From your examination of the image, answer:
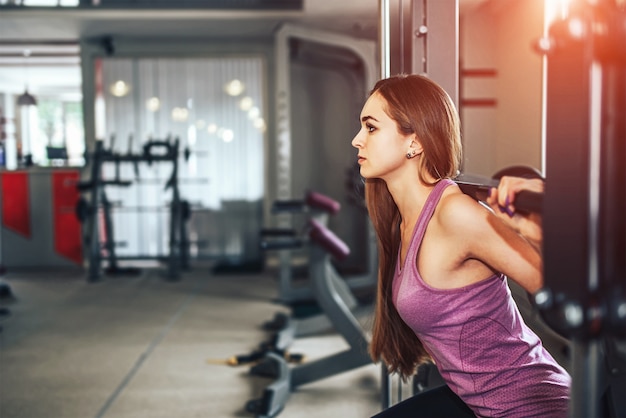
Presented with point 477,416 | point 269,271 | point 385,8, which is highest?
point 385,8

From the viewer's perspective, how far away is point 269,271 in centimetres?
680

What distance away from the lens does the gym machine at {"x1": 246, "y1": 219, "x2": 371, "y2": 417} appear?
284cm

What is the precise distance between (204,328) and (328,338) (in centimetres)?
90

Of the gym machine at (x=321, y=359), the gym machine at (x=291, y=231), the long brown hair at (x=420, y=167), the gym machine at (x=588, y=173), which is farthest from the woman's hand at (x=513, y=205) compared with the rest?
the gym machine at (x=291, y=231)

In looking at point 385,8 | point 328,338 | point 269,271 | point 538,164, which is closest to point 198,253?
point 269,271

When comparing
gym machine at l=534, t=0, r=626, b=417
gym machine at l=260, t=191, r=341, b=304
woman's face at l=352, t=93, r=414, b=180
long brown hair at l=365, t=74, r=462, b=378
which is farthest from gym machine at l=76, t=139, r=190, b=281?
gym machine at l=534, t=0, r=626, b=417

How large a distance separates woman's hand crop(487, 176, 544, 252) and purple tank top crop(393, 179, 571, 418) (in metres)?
0.23

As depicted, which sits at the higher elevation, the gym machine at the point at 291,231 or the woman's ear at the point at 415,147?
the woman's ear at the point at 415,147

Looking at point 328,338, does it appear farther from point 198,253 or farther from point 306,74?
point 306,74

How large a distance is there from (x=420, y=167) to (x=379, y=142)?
11 centimetres

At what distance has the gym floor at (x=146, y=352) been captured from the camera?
9.67ft

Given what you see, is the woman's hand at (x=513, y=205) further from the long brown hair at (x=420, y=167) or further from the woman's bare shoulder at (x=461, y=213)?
the long brown hair at (x=420, y=167)

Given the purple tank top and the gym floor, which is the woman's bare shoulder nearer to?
the purple tank top

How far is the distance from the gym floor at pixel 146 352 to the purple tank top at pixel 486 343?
5.43 feet
